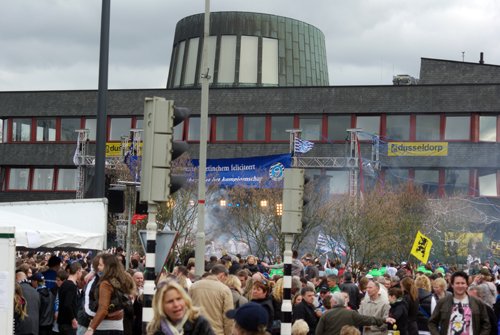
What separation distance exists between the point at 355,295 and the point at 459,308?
21.1 ft

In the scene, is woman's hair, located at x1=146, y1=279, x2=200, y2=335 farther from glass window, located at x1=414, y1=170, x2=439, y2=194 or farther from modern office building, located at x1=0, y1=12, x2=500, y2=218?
glass window, located at x1=414, y1=170, x2=439, y2=194

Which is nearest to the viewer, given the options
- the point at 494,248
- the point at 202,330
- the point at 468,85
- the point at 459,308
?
the point at 202,330

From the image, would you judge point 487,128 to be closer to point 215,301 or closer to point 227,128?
point 227,128

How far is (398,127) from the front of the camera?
6322cm

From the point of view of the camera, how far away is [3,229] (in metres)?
11.3

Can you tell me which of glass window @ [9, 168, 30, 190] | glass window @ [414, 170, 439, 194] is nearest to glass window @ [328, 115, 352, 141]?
glass window @ [414, 170, 439, 194]

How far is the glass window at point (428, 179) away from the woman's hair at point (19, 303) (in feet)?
159

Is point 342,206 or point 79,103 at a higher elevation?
point 79,103

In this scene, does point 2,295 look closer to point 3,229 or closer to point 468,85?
point 3,229

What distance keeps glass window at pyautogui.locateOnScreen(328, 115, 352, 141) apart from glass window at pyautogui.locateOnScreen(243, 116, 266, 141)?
161 inches

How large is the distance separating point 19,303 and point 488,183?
165 feet

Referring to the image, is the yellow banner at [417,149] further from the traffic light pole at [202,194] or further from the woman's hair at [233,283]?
the woman's hair at [233,283]

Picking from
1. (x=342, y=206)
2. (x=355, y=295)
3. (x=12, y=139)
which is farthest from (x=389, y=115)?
(x=355, y=295)

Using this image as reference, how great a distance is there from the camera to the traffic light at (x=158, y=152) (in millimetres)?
11734
